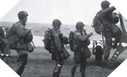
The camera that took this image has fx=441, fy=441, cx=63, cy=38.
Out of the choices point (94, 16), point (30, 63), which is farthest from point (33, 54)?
point (94, 16)

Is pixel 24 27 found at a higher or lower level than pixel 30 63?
higher

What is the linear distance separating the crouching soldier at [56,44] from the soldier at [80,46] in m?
0.15

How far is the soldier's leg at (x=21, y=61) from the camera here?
6703 millimetres

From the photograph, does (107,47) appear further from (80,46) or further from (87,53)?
(80,46)

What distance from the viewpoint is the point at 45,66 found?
22.0 ft

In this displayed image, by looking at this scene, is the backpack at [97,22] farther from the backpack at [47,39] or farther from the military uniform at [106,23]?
the backpack at [47,39]

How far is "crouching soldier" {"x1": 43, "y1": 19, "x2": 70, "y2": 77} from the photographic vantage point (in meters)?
6.52

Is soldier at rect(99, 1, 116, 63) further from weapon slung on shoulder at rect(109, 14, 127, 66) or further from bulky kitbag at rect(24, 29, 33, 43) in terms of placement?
bulky kitbag at rect(24, 29, 33, 43)

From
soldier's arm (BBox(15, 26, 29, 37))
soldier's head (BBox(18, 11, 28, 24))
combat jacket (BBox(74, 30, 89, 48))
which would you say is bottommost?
combat jacket (BBox(74, 30, 89, 48))

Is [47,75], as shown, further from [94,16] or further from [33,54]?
[94,16]

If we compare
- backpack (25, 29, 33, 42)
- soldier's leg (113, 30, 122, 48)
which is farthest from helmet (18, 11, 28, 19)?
soldier's leg (113, 30, 122, 48)

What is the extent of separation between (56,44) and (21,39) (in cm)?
54

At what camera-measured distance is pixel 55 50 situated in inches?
261

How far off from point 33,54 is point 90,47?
2.88 ft
